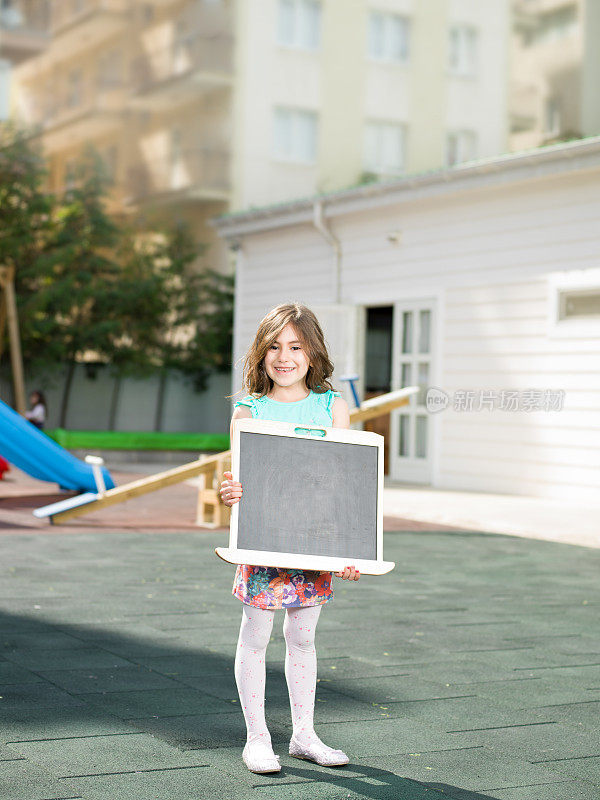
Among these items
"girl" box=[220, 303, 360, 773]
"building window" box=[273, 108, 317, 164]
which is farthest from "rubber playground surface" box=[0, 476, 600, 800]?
"building window" box=[273, 108, 317, 164]

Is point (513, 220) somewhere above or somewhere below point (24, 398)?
above

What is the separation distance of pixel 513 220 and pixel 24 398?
422 inches

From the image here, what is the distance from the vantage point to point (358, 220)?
16.5m

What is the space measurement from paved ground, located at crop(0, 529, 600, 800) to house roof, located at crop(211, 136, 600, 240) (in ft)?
20.1

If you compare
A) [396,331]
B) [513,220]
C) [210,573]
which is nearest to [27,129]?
[396,331]

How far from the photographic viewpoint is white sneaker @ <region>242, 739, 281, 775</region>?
3.53m

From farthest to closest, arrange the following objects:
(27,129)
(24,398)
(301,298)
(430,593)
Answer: (27,129) → (24,398) → (301,298) → (430,593)

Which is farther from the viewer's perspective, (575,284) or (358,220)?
(358,220)

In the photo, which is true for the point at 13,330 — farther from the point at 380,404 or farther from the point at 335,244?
the point at 380,404

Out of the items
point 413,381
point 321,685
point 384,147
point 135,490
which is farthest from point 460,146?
point 321,685

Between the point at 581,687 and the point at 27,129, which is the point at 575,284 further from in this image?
the point at 27,129

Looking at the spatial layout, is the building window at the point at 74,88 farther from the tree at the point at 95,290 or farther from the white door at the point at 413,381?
the white door at the point at 413,381

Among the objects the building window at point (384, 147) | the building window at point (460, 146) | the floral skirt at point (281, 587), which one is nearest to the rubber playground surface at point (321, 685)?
the floral skirt at point (281, 587)

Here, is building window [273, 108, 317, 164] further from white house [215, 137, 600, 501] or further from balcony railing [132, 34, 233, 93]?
white house [215, 137, 600, 501]
